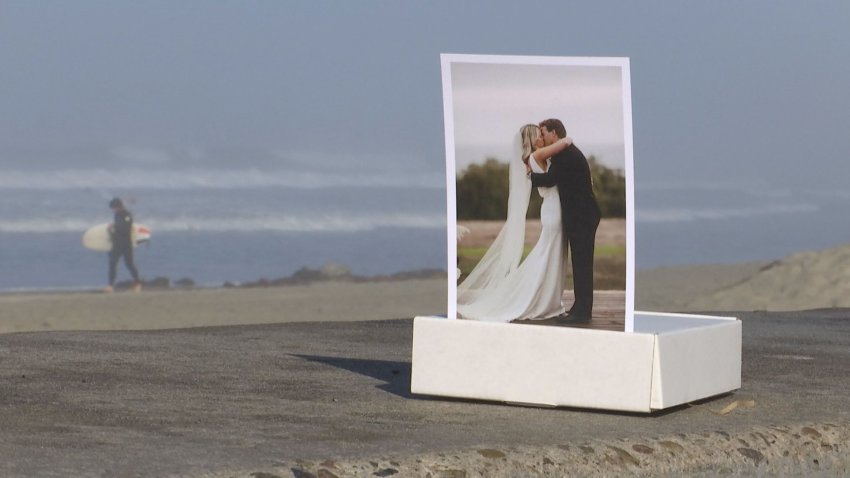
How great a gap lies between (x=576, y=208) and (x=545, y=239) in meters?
0.24

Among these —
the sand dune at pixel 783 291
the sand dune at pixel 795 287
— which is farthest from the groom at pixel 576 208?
the sand dune at pixel 795 287

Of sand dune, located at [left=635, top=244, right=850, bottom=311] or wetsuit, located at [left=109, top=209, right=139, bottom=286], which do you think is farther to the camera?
wetsuit, located at [left=109, top=209, right=139, bottom=286]

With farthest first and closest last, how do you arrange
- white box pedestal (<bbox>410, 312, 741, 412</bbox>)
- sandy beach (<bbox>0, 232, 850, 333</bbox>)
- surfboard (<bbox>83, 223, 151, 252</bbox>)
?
surfboard (<bbox>83, 223, 151, 252</bbox>)
sandy beach (<bbox>0, 232, 850, 333</bbox>)
white box pedestal (<bbox>410, 312, 741, 412</bbox>)

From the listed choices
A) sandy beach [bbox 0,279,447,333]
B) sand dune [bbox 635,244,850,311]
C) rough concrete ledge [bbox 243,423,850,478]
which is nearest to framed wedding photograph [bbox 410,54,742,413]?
rough concrete ledge [bbox 243,423,850,478]

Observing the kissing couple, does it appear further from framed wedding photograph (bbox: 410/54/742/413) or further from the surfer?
the surfer

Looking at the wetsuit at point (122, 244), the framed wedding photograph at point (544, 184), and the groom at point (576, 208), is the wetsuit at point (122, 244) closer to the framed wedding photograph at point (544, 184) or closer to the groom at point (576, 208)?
the framed wedding photograph at point (544, 184)

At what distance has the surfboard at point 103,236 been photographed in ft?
123

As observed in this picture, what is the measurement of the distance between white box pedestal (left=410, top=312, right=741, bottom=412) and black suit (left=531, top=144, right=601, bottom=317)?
240mm

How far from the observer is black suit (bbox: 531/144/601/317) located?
7719 mm

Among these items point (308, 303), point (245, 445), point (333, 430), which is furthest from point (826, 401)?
point (308, 303)

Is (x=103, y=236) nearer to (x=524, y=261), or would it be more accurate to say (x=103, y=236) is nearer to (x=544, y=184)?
(x=524, y=261)

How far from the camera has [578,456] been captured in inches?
257

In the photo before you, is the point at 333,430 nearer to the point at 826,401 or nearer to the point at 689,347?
the point at 689,347

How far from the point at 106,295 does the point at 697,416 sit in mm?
20461
